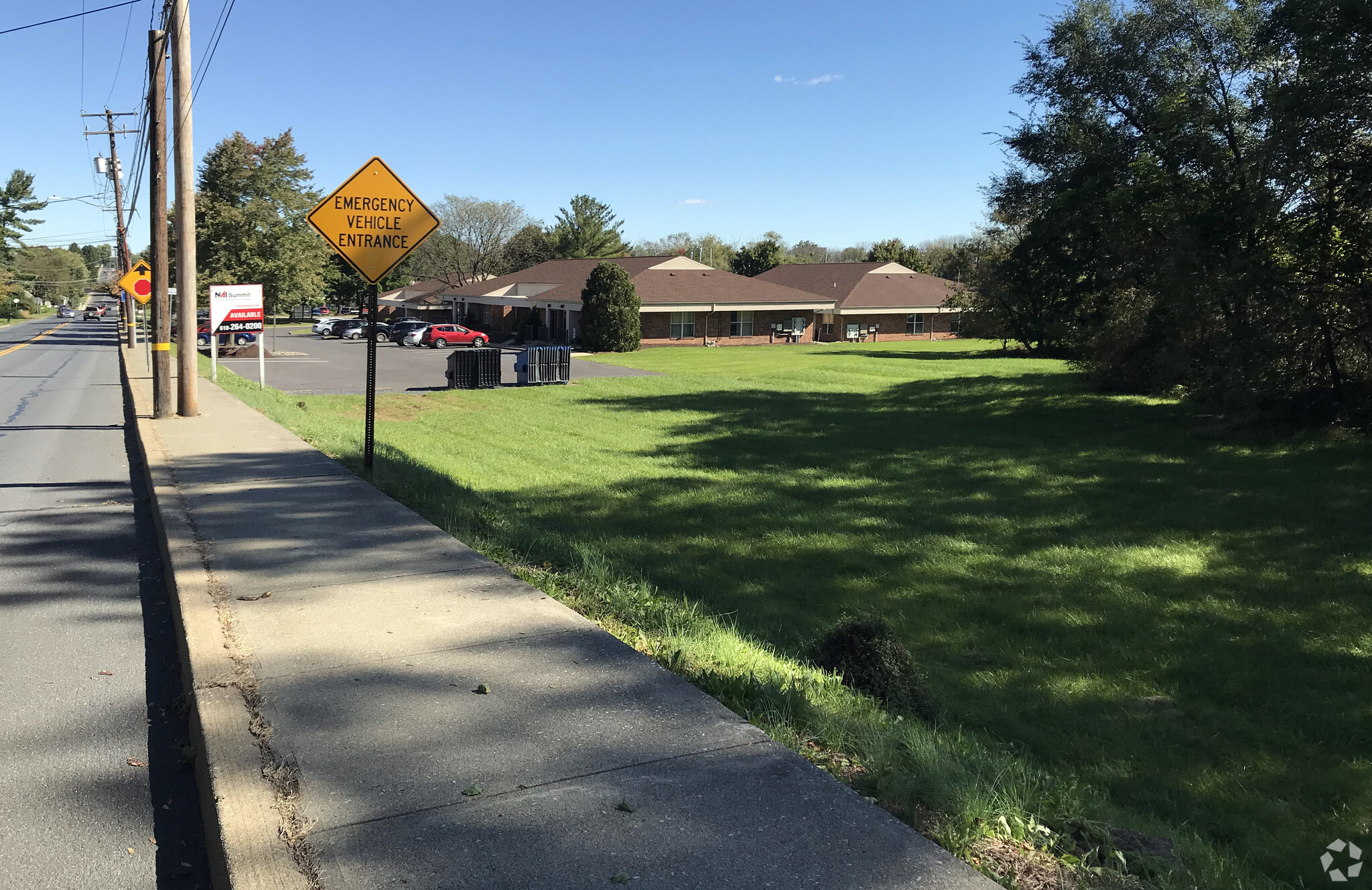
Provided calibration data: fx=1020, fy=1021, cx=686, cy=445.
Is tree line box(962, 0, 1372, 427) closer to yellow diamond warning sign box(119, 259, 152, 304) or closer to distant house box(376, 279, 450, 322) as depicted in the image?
yellow diamond warning sign box(119, 259, 152, 304)

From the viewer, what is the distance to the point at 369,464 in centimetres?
1149

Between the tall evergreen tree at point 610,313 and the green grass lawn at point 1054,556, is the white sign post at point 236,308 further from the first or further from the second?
the tall evergreen tree at point 610,313

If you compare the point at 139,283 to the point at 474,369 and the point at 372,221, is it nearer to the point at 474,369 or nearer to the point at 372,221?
the point at 474,369

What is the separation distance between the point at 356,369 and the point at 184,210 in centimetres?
1998

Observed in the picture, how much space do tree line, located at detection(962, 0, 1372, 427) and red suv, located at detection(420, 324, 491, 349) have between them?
34.1 meters

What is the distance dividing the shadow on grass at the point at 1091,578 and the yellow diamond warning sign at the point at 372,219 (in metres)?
2.53

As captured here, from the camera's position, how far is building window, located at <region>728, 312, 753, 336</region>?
59.9 m

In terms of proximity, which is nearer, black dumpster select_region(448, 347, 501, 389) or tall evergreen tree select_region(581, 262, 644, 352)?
black dumpster select_region(448, 347, 501, 389)

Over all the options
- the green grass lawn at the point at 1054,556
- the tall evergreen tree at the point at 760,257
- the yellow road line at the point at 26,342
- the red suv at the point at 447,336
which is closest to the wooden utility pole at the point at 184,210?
the green grass lawn at the point at 1054,556

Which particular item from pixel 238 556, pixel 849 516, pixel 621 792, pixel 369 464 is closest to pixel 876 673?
pixel 621 792

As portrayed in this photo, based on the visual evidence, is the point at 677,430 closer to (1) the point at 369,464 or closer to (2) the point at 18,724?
(1) the point at 369,464

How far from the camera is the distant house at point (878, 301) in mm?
65625

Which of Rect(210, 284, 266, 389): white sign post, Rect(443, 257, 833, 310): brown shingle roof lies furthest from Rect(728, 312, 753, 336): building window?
Rect(210, 284, 266, 389): white sign post

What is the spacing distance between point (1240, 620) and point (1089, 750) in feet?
10.3
